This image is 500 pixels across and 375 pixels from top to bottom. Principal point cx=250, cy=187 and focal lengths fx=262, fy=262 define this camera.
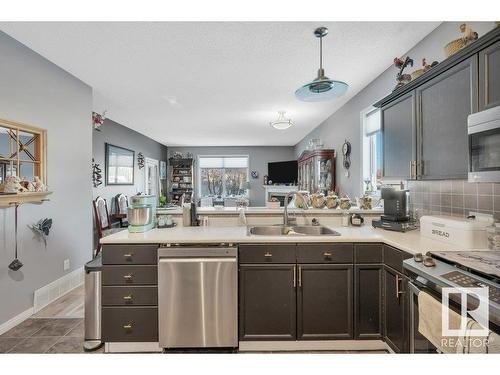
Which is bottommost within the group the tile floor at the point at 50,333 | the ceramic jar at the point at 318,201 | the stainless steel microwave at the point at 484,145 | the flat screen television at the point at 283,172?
the tile floor at the point at 50,333

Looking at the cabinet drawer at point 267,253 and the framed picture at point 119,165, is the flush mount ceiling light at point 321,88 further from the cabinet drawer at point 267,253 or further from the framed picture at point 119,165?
the framed picture at point 119,165

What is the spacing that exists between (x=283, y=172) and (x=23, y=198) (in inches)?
281

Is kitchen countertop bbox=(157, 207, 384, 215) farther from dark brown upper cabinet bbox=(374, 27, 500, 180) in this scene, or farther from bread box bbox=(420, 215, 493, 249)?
bread box bbox=(420, 215, 493, 249)

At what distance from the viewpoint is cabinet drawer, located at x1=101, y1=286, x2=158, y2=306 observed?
1.99 metres

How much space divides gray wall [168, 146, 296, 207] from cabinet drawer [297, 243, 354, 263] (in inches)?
291

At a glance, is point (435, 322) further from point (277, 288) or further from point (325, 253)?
point (277, 288)

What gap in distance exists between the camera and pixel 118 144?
571 centimetres

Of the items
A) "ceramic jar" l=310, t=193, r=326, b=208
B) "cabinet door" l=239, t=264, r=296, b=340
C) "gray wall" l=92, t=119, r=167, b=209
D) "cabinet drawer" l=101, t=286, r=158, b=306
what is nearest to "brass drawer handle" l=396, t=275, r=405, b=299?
"cabinet door" l=239, t=264, r=296, b=340

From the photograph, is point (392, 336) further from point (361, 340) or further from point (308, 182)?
point (308, 182)

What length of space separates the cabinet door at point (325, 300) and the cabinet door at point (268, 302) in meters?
0.07

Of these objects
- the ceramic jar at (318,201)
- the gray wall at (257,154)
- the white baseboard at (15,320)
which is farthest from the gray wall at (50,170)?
the gray wall at (257,154)

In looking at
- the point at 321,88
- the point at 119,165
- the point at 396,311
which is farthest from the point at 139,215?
the point at 119,165

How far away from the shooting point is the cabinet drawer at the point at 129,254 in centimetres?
199

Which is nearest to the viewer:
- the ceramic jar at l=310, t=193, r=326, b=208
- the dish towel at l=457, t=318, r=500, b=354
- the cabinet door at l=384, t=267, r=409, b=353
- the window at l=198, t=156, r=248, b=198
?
the dish towel at l=457, t=318, r=500, b=354
